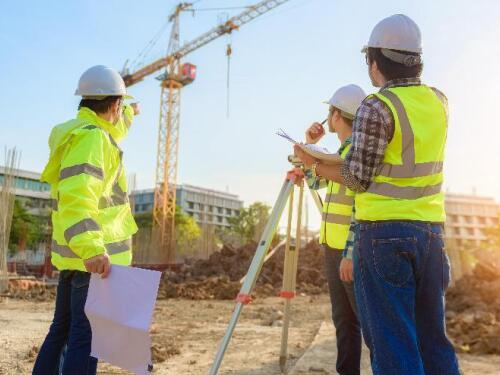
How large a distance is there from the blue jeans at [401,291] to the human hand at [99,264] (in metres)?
0.97

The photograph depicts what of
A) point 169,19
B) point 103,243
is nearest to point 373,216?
point 103,243

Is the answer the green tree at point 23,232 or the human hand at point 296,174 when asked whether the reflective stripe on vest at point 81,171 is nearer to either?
the human hand at point 296,174

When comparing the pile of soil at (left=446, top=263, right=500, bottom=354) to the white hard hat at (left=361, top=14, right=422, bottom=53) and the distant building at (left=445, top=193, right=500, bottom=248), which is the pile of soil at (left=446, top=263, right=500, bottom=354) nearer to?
the white hard hat at (left=361, top=14, right=422, bottom=53)

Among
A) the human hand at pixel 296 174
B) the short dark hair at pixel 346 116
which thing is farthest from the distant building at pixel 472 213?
the short dark hair at pixel 346 116

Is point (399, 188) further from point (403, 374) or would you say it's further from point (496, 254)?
point (496, 254)

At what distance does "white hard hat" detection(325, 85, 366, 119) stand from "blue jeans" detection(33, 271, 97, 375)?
1.58m

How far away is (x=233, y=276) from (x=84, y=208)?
486 inches

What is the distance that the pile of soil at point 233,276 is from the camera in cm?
1074

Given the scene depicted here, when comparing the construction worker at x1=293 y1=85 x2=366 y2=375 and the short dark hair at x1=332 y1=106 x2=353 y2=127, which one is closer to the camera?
the construction worker at x1=293 y1=85 x2=366 y2=375

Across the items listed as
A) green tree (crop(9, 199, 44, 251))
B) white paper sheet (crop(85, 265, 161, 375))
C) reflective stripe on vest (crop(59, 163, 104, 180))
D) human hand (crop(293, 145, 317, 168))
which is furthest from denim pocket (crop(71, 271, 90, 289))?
green tree (crop(9, 199, 44, 251))

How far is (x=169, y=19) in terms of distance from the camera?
139 feet

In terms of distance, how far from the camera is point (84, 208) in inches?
79.3

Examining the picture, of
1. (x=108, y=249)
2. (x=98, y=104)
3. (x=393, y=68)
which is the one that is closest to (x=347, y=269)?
(x=393, y=68)

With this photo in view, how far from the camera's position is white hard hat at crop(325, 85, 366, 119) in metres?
2.75
